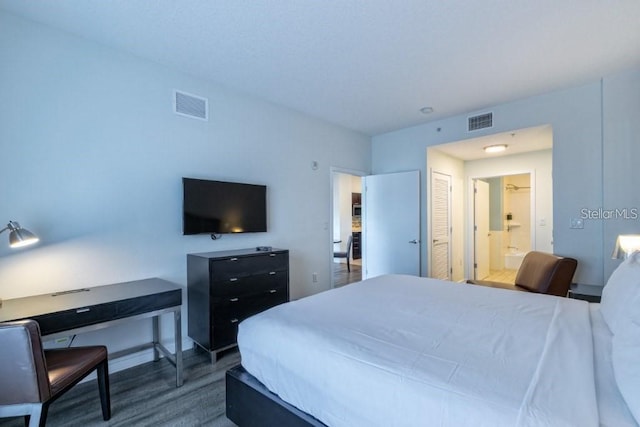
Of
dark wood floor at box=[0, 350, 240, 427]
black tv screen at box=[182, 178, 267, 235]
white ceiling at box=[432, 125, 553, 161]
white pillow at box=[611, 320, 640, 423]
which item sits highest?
white ceiling at box=[432, 125, 553, 161]

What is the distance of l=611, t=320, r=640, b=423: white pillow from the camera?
93cm

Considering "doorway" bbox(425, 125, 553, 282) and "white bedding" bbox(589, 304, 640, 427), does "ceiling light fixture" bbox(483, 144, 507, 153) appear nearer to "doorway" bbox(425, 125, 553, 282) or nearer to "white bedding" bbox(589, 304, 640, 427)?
"doorway" bbox(425, 125, 553, 282)

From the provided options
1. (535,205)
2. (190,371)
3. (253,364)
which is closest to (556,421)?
(253,364)

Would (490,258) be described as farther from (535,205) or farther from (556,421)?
(556,421)

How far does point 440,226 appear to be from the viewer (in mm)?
4859

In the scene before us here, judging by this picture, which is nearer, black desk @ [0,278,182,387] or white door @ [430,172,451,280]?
black desk @ [0,278,182,387]

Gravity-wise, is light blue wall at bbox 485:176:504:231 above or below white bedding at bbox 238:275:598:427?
above

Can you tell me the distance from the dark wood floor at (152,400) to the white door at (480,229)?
4873 mm

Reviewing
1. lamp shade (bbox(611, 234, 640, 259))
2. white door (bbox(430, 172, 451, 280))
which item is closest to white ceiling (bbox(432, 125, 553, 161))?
white door (bbox(430, 172, 451, 280))

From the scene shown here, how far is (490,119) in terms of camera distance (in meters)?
3.95

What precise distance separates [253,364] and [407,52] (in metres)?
2.70

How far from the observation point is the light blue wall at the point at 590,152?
120 inches

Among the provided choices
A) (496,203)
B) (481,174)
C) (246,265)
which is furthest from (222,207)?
(496,203)

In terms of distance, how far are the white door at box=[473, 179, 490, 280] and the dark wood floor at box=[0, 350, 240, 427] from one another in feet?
16.0
